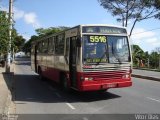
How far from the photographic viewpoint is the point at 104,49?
582 inches

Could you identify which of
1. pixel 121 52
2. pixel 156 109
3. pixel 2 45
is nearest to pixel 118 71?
pixel 121 52

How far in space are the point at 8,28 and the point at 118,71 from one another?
6.32m

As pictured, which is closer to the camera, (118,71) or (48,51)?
(118,71)

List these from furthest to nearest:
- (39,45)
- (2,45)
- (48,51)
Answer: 1. (39,45)
2. (48,51)
3. (2,45)

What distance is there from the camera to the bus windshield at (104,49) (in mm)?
14516

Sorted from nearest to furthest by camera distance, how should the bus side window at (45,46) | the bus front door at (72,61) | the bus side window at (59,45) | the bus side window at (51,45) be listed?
the bus front door at (72,61) → the bus side window at (59,45) → the bus side window at (51,45) → the bus side window at (45,46)

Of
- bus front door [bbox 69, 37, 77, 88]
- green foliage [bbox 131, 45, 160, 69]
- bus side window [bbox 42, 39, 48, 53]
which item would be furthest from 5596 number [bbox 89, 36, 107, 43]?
→ green foliage [bbox 131, 45, 160, 69]

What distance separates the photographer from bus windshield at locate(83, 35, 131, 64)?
14.5m

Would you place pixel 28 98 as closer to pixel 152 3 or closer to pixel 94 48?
pixel 94 48

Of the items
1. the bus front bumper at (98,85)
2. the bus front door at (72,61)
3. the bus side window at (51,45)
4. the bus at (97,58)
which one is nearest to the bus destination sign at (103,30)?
the bus at (97,58)

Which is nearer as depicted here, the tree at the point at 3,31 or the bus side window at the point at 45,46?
the tree at the point at 3,31

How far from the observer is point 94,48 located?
14.7m

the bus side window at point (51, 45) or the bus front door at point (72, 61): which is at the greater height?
the bus side window at point (51, 45)

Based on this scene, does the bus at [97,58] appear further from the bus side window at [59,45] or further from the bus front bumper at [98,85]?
the bus side window at [59,45]
